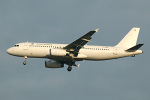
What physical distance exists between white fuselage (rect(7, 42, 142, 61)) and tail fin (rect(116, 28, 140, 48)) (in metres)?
2.57

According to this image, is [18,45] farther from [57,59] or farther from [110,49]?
[110,49]

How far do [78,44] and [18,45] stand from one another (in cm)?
1179

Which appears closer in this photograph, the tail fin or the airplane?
the airplane

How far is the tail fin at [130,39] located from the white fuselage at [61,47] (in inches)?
101

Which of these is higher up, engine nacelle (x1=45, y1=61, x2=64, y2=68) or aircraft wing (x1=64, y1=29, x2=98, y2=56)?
aircraft wing (x1=64, y1=29, x2=98, y2=56)

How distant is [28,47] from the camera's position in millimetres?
68062

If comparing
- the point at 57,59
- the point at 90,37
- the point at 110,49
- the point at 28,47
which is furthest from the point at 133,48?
the point at 28,47

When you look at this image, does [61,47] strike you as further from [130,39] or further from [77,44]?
[130,39]

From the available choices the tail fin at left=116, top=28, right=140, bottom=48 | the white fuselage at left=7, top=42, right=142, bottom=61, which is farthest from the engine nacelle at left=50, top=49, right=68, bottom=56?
the tail fin at left=116, top=28, right=140, bottom=48

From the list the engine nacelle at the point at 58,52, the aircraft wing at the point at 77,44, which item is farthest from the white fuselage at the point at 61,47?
the aircraft wing at the point at 77,44

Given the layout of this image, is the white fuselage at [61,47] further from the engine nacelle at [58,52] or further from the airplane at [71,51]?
the engine nacelle at [58,52]

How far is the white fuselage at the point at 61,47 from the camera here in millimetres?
67562

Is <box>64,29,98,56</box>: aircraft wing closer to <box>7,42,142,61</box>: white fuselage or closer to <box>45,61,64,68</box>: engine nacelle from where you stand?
<box>7,42,142,61</box>: white fuselage

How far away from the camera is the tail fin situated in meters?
73.2
